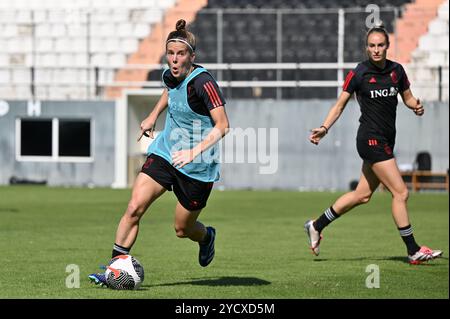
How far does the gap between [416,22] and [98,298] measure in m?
22.5

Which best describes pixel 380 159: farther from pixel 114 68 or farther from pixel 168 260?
pixel 114 68

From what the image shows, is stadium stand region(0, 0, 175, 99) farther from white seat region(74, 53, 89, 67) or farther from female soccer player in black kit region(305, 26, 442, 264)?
female soccer player in black kit region(305, 26, 442, 264)

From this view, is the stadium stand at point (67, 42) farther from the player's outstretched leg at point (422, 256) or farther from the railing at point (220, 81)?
the player's outstretched leg at point (422, 256)

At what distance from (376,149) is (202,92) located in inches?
126

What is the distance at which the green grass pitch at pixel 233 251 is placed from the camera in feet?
29.6

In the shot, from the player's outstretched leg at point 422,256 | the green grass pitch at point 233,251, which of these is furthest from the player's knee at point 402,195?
the green grass pitch at point 233,251

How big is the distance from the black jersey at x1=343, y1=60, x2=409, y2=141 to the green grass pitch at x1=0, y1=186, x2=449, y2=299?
4.75ft

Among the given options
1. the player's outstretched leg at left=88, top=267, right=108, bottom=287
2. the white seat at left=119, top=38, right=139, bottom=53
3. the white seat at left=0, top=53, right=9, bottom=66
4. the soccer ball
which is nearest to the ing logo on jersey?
the soccer ball

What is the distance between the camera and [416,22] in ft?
96.3

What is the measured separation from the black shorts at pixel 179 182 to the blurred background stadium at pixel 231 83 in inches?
747

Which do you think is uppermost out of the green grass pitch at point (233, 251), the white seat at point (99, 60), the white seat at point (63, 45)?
the white seat at point (63, 45)

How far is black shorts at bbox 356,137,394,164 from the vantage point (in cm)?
1138

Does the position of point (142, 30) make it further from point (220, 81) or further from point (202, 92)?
point (202, 92)
